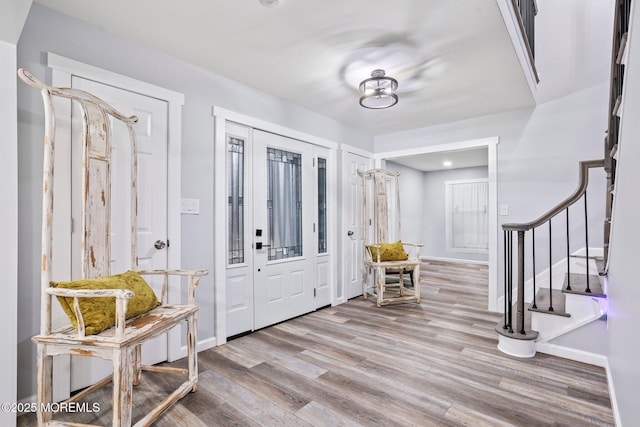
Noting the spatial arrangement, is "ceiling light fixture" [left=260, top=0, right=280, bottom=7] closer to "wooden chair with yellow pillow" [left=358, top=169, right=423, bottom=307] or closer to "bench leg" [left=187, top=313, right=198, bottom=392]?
"bench leg" [left=187, top=313, right=198, bottom=392]

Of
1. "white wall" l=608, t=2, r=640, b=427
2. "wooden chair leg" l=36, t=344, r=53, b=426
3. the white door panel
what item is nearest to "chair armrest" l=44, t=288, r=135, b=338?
"wooden chair leg" l=36, t=344, r=53, b=426

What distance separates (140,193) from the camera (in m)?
2.37

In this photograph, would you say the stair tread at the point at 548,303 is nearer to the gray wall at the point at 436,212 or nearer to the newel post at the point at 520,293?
the newel post at the point at 520,293

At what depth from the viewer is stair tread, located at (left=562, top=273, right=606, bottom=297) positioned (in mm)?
2388

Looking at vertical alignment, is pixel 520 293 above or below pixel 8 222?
below

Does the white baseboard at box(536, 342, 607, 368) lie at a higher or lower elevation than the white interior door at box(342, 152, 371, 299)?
lower

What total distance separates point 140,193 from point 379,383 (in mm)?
2154

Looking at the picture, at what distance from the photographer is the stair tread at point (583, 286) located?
239 cm

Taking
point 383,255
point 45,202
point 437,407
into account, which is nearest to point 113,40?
point 45,202

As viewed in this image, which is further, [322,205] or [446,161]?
[446,161]

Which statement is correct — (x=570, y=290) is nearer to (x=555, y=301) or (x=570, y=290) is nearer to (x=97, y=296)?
(x=555, y=301)

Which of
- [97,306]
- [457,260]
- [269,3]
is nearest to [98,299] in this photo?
[97,306]

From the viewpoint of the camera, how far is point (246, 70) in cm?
281

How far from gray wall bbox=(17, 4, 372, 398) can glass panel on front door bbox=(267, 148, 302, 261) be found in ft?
1.34
